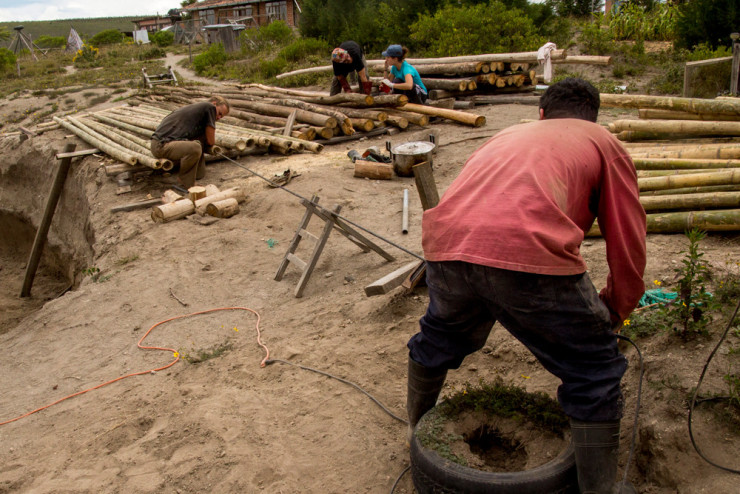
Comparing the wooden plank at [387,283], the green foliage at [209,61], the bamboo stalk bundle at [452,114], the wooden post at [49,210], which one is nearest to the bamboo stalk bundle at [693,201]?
the wooden plank at [387,283]

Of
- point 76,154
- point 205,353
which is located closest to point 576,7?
point 76,154

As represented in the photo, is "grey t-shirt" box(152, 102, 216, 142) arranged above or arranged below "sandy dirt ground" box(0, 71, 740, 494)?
above

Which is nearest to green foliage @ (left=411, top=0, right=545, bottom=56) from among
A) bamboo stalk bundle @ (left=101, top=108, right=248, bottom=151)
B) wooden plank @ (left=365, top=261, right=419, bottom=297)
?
bamboo stalk bundle @ (left=101, top=108, right=248, bottom=151)

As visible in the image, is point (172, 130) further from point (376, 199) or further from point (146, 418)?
point (146, 418)

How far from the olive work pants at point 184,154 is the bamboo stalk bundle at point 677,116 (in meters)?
6.54

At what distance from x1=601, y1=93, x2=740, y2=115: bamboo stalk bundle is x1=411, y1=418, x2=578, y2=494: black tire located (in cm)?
523

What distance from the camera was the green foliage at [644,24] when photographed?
689 inches

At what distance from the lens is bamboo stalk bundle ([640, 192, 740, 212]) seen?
5152mm

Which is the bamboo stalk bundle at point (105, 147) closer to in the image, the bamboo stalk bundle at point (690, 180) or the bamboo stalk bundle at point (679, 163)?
the bamboo stalk bundle at point (679, 163)

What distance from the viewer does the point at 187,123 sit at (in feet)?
30.9

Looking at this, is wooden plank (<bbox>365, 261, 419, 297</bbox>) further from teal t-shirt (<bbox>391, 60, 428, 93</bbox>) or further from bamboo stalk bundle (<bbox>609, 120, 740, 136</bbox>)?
teal t-shirt (<bbox>391, 60, 428, 93</bbox>)

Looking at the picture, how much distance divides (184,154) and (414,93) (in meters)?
5.25

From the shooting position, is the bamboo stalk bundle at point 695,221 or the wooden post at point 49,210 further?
the wooden post at point 49,210

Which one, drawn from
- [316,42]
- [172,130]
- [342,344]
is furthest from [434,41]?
[342,344]
